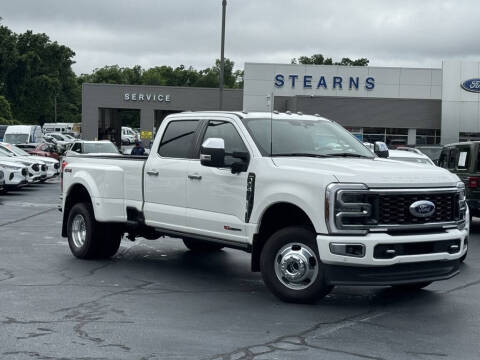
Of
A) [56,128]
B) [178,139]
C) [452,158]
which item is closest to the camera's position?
[178,139]

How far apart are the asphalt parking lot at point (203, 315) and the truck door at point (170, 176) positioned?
2.41 feet

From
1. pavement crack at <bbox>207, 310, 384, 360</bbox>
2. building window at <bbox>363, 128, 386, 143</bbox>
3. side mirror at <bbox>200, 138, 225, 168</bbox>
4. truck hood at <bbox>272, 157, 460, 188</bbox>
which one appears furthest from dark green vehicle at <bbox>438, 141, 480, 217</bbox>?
building window at <bbox>363, 128, 386, 143</bbox>

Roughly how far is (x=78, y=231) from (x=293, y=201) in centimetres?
431

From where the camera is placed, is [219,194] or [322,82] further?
[322,82]

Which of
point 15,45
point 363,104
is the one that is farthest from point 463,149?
point 15,45

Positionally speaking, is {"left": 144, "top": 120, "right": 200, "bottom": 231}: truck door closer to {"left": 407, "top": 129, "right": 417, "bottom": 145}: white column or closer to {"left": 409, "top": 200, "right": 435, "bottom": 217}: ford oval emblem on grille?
{"left": 409, "top": 200, "right": 435, "bottom": 217}: ford oval emblem on grille

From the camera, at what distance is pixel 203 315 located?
24.4 ft

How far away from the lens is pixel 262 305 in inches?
314

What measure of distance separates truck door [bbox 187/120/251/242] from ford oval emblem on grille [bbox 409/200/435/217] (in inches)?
70.3

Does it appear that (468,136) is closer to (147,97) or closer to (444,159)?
(147,97)

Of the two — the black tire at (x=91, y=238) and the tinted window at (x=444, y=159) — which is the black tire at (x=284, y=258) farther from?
the tinted window at (x=444, y=159)

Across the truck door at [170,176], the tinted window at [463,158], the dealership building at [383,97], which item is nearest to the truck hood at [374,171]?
the truck door at [170,176]

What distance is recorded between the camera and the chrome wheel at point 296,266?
25.7ft

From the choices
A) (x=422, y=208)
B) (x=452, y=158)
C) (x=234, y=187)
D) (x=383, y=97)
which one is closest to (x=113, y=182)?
(x=234, y=187)
